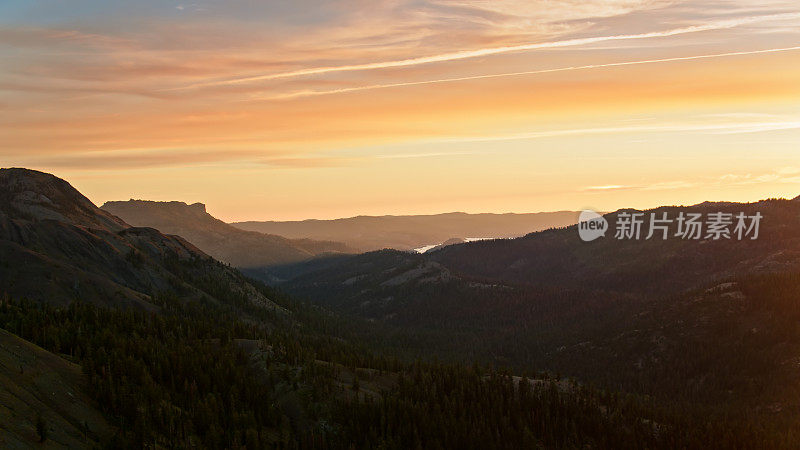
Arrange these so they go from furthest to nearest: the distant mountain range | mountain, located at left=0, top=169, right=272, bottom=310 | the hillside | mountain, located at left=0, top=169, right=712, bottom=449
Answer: mountain, located at left=0, top=169, right=272, bottom=310
the distant mountain range
mountain, located at left=0, top=169, right=712, bottom=449
the hillside

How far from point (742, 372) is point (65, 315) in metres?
133

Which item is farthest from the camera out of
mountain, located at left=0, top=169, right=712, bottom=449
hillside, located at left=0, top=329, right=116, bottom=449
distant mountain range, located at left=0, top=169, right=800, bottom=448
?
distant mountain range, located at left=0, top=169, right=800, bottom=448

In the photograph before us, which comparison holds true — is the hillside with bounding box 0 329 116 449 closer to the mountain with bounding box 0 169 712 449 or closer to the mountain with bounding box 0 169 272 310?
the mountain with bounding box 0 169 712 449

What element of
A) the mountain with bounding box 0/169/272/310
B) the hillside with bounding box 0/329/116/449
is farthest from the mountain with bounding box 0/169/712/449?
the mountain with bounding box 0/169/272/310

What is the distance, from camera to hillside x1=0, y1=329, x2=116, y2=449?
156 ft

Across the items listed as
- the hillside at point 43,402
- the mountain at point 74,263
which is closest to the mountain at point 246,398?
the hillside at point 43,402

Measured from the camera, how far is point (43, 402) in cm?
5403

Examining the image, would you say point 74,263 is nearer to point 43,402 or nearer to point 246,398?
point 246,398

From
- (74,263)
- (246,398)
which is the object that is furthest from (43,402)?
(74,263)

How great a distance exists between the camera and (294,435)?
238 feet

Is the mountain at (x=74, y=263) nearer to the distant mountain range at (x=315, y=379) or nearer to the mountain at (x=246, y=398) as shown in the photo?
the distant mountain range at (x=315, y=379)

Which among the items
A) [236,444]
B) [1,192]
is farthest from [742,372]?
[1,192]

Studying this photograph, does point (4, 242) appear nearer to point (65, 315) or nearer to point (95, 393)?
point (65, 315)

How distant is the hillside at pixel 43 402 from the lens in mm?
47562
